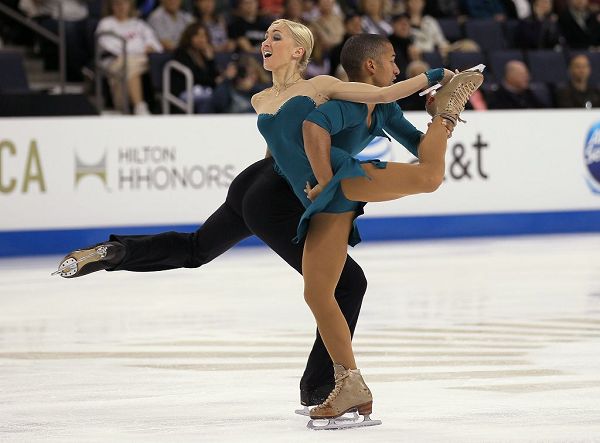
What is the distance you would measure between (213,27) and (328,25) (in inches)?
45.8

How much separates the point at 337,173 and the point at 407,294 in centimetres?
439

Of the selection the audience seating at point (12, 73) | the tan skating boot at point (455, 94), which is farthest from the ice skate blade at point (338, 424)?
the audience seating at point (12, 73)

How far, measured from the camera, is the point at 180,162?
11906mm

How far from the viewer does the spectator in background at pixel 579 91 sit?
14172 millimetres

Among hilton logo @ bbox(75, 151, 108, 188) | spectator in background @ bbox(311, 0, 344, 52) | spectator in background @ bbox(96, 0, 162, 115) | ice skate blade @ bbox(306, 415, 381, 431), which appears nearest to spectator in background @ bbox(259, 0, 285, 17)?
spectator in background @ bbox(311, 0, 344, 52)

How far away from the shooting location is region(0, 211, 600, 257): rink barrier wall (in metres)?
11.6

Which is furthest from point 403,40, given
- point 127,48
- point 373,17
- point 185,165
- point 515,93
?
point 185,165

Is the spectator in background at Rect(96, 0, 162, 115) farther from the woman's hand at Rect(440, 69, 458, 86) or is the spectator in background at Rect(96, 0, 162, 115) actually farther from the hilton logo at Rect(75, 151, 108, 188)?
the woman's hand at Rect(440, 69, 458, 86)

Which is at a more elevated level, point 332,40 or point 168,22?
point 168,22

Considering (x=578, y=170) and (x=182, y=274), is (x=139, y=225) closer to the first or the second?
(x=182, y=274)

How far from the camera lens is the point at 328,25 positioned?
1422 centimetres

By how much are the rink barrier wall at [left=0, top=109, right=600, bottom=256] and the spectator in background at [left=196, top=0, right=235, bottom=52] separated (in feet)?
5.95

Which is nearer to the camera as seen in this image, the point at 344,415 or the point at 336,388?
the point at 336,388

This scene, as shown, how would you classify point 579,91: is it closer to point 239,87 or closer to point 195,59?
point 239,87
